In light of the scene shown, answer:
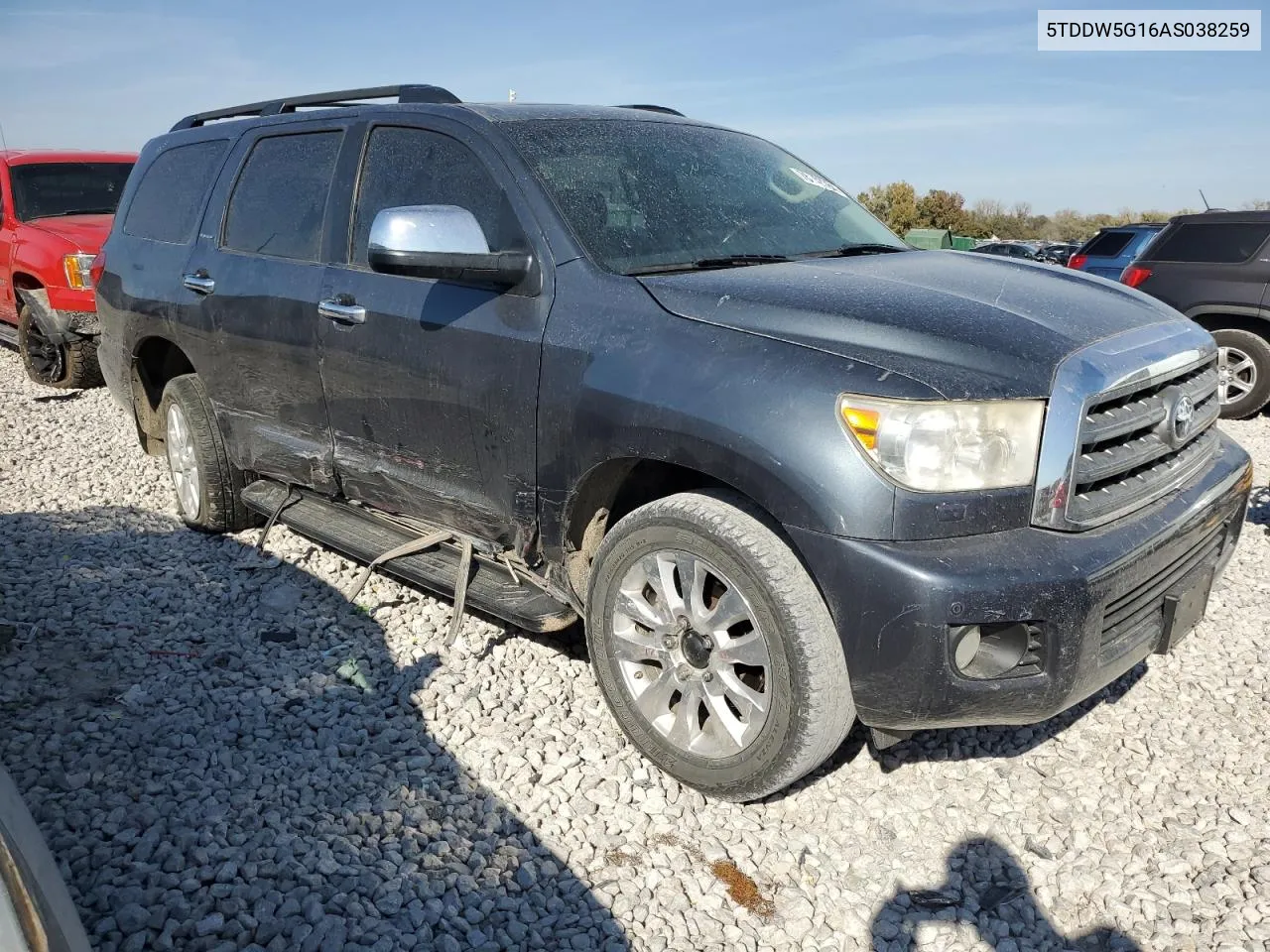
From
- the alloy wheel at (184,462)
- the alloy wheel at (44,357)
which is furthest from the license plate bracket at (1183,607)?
the alloy wheel at (44,357)

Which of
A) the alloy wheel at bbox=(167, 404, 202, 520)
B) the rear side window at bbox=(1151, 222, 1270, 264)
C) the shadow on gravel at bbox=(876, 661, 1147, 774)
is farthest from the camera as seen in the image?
the rear side window at bbox=(1151, 222, 1270, 264)

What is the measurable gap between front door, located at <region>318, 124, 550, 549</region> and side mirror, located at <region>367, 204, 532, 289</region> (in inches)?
3.8

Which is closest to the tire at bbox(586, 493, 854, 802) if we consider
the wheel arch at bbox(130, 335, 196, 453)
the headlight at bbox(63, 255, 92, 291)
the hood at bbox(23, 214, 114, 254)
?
the wheel arch at bbox(130, 335, 196, 453)

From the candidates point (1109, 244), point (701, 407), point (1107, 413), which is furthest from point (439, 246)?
point (1109, 244)

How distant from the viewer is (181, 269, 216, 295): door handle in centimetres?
448

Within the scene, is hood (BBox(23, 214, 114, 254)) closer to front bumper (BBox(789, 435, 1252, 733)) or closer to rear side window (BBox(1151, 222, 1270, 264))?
front bumper (BBox(789, 435, 1252, 733))

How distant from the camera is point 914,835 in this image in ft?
9.14

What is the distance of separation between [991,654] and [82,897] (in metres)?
2.32

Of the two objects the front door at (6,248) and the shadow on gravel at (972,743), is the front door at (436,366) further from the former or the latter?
the front door at (6,248)

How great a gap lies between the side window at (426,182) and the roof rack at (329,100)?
23 centimetres

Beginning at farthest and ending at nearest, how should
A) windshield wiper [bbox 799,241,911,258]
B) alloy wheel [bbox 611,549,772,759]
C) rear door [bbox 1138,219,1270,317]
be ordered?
rear door [bbox 1138,219,1270,317]
windshield wiper [bbox 799,241,911,258]
alloy wheel [bbox 611,549,772,759]

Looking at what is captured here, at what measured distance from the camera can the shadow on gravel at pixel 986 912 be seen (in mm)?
2387

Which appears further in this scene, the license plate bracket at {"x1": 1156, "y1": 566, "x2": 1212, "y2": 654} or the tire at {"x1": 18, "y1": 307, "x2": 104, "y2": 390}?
the tire at {"x1": 18, "y1": 307, "x2": 104, "y2": 390}

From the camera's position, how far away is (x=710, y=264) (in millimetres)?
3191
